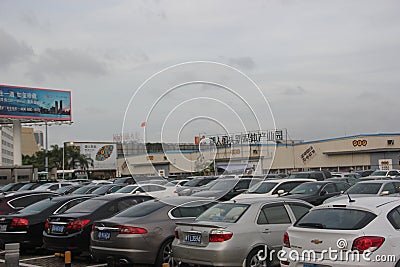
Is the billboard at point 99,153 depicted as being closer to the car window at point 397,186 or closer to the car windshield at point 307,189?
the car windshield at point 307,189

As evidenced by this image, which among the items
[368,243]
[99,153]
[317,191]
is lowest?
[368,243]

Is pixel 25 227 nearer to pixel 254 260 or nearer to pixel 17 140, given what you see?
pixel 254 260

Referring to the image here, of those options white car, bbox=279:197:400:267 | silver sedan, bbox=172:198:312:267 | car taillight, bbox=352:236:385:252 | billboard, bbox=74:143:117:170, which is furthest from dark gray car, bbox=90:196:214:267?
billboard, bbox=74:143:117:170

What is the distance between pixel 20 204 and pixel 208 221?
840 centimetres

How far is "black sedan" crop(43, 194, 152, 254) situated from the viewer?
11.3 metres

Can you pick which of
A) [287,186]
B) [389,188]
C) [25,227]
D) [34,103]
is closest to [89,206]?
[25,227]

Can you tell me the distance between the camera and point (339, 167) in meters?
58.1

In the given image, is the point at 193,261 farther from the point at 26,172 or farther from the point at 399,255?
the point at 26,172

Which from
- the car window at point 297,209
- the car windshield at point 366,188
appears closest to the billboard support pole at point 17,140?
the car windshield at point 366,188

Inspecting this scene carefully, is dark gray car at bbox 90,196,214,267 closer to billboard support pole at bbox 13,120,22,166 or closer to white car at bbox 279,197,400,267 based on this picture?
white car at bbox 279,197,400,267

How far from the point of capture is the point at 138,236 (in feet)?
32.4

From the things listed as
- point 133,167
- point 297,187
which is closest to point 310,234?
point 133,167

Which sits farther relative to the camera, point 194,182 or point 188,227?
point 194,182

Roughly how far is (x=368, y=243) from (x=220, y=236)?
102 inches
